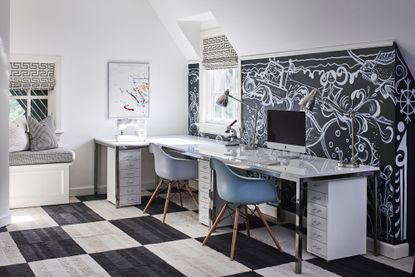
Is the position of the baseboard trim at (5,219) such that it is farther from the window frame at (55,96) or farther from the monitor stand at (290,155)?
the monitor stand at (290,155)

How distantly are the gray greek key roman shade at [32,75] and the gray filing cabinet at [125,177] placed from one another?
106cm

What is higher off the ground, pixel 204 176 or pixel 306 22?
pixel 306 22

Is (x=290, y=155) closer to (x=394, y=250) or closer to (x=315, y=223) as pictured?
(x=315, y=223)

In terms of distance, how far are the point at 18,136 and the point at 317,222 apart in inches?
128

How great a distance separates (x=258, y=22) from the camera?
5047 millimetres

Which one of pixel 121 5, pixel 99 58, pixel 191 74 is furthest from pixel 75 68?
pixel 191 74

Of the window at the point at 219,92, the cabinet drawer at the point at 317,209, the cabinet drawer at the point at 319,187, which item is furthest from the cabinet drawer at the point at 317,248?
the window at the point at 219,92

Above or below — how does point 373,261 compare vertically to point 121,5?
below

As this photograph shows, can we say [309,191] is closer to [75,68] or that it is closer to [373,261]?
[373,261]

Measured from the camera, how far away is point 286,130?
477 centimetres

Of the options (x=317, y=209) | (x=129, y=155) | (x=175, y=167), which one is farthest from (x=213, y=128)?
(x=317, y=209)

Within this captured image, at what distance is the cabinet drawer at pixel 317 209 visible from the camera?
13.4 ft

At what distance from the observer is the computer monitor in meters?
4.59

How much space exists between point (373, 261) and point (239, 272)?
102 centimetres
